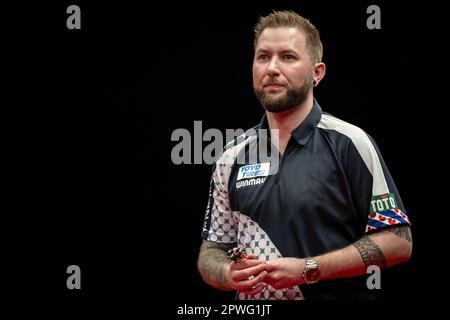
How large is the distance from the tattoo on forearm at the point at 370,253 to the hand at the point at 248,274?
391 millimetres

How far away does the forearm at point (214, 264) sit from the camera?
2.59 meters

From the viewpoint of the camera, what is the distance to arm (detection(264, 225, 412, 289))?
2.35 m

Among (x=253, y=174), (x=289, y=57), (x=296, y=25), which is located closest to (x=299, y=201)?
(x=253, y=174)

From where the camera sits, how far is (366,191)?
2486 millimetres

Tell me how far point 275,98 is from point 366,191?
1.77 feet

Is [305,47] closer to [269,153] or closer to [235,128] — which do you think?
[269,153]

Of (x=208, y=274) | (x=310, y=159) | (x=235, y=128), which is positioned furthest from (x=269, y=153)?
(x=235, y=128)

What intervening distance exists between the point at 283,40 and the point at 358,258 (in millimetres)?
954

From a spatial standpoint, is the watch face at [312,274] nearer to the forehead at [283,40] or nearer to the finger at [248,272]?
the finger at [248,272]

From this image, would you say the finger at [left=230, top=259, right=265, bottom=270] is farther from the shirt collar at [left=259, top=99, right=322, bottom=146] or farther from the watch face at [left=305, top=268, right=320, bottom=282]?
the shirt collar at [left=259, top=99, right=322, bottom=146]

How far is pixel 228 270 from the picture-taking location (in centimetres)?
249

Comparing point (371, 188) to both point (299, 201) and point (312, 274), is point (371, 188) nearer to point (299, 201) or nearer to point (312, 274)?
point (299, 201)

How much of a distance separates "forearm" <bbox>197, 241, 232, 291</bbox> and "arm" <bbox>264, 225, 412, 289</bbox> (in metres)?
0.30

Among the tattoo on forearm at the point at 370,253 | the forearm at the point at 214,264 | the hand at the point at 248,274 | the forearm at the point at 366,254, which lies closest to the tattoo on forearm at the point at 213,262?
the forearm at the point at 214,264
